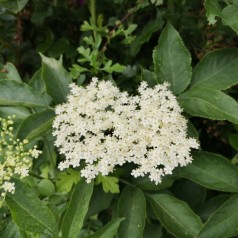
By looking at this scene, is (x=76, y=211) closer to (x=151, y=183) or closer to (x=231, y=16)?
(x=151, y=183)

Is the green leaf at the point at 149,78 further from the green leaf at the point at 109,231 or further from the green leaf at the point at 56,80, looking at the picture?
the green leaf at the point at 109,231

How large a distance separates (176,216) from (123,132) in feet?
1.37

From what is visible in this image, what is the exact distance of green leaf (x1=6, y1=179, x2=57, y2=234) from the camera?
1.58 m

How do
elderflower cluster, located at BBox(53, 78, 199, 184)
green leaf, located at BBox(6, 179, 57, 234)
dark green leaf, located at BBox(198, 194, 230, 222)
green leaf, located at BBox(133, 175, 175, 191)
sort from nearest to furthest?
green leaf, located at BBox(6, 179, 57, 234)
elderflower cluster, located at BBox(53, 78, 199, 184)
green leaf, located at BBox(133, 175, 175, 191)
dark green leaf, located at BBox(198, 194, 230, 222)

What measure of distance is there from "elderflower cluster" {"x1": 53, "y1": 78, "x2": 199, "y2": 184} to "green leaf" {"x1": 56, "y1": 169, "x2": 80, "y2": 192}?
11 centimetres

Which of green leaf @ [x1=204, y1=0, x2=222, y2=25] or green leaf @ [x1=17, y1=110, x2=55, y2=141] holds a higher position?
green leaf @ [x1=204, y1=0, x2=222, y2=25]

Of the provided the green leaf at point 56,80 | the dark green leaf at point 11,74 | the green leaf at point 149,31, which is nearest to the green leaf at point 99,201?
the green leaf at point 56,80

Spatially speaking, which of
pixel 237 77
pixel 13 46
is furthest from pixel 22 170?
pixel 13 46

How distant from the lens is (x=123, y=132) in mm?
1735

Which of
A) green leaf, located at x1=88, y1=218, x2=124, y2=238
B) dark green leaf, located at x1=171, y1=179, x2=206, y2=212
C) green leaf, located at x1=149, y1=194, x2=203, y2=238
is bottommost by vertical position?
dark green leaf, located at x1=171, y1=179, x2=206, y2=212

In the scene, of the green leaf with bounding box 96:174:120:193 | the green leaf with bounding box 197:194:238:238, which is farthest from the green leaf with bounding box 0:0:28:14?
the green leaf with bounding box 197:194:238:238

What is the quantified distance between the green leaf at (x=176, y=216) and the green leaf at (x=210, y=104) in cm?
39

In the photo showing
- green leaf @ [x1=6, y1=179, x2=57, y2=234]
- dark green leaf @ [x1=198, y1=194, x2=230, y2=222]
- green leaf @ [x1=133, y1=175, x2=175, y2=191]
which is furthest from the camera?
dark green leaf @ [x1=198, y1=194, x2=230, y2=222]

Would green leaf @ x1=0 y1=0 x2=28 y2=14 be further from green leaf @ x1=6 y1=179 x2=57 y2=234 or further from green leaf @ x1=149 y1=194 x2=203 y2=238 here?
green leaf @ x1=149 y1=194 x2=203 y2=238
